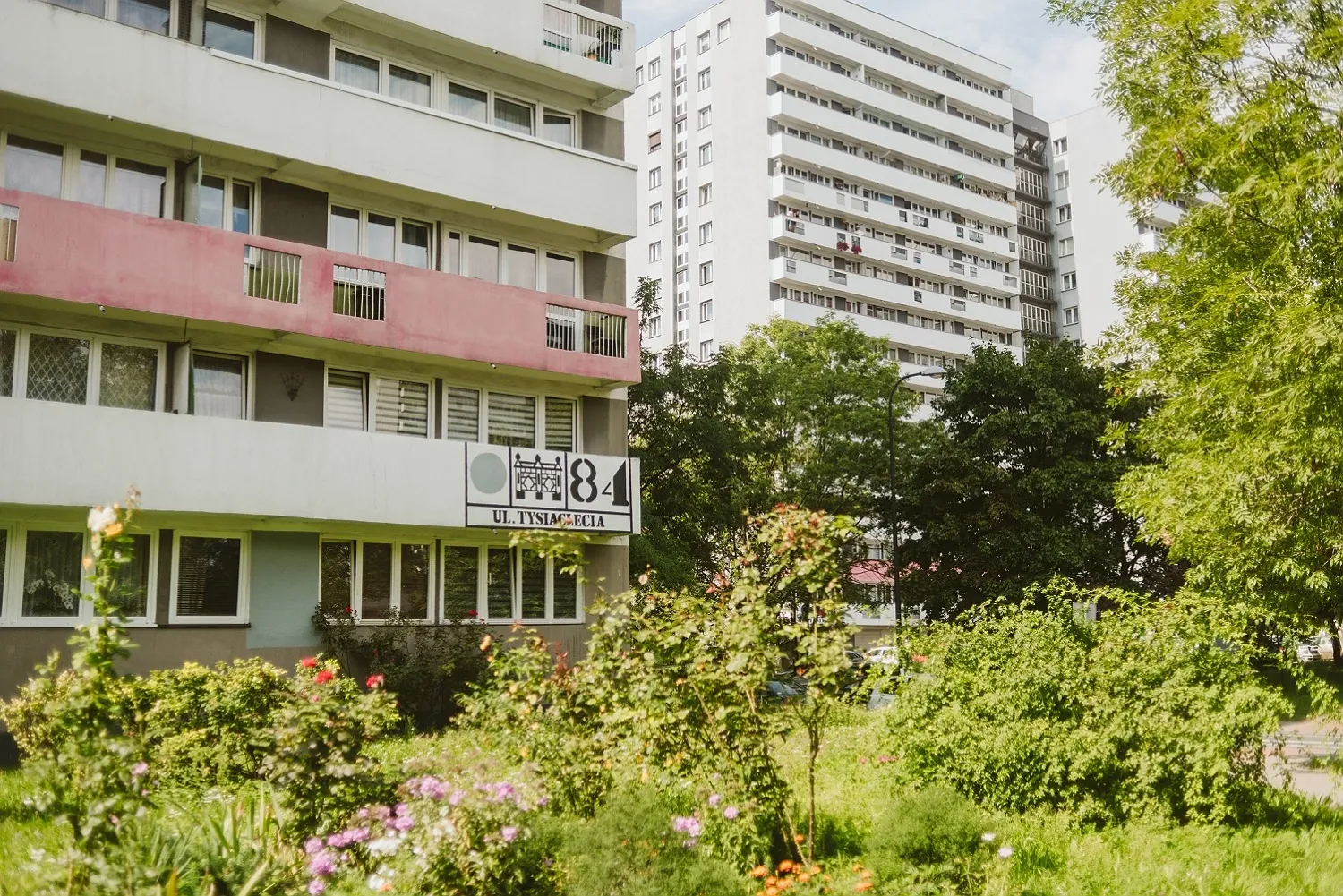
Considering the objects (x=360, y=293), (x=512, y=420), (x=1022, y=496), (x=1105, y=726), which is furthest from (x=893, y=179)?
(x=1105, y=726)

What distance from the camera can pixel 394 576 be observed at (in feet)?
72.3

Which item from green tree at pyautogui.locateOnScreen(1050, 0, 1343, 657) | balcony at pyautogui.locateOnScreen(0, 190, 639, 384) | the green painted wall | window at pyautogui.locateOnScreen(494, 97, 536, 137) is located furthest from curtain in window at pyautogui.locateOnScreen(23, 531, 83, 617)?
green tree at pyautogui.locateOnScreen(1050, 0, 1343, 657)

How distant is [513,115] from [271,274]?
690 centimetres

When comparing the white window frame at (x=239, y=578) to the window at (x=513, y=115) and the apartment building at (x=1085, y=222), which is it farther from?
the apartment building at (x=1085, y=222)

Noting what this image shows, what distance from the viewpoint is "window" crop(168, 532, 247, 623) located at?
19375 mm

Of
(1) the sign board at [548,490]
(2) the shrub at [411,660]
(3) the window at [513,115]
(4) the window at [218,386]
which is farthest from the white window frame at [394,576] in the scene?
(3) the window at [513,115]

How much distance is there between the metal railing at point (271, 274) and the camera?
1942 centimetres

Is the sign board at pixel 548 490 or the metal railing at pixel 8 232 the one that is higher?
the metal railing at pixel 8 232

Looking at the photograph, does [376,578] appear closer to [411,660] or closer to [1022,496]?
[411,660]

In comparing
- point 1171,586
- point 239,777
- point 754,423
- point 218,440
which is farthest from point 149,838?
point 1171,586

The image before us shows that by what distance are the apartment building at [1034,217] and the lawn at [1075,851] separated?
76.2 metres

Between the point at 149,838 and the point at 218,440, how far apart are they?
511 inches

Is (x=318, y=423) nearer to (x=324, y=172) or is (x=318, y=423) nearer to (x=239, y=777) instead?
(x=324, y=172)

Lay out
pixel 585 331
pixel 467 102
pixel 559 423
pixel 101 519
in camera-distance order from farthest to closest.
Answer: pixel 559 423, pixel 585 331, pixel 467 102, pixel 101 519
